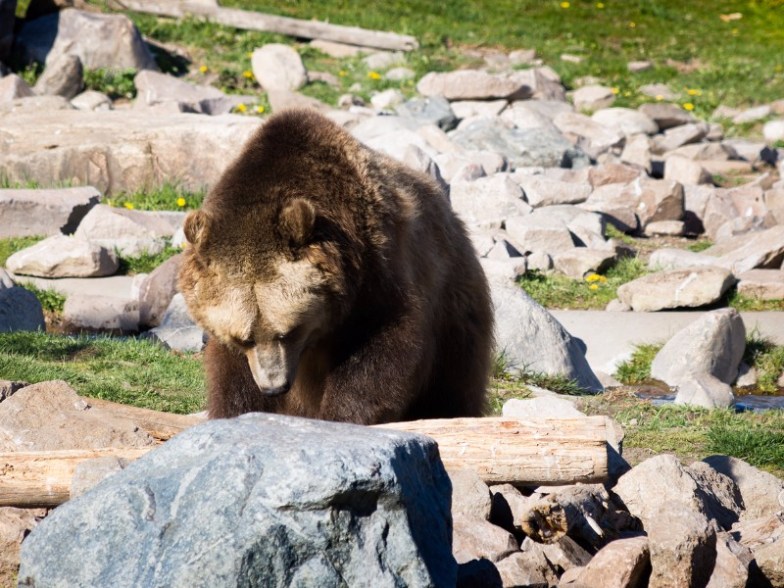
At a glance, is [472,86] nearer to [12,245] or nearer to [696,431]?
[12,245]

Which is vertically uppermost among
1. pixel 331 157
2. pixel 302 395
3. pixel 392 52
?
pixel 331 157

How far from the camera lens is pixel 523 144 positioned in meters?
15.5

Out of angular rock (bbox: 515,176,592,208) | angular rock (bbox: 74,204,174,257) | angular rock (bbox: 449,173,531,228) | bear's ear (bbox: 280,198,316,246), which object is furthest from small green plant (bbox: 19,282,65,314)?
angular rock (bbox: 515,176,592,208)

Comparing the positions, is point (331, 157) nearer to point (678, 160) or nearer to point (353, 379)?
point (353, 379)

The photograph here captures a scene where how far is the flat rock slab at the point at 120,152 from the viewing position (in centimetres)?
1241

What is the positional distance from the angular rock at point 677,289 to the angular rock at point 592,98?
9284 mm

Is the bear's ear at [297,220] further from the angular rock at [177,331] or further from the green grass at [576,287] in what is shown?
the green grass at [576,287]

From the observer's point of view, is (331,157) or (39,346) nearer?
(331,157)

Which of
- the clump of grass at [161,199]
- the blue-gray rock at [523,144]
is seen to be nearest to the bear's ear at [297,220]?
the clump of grass at [161,199]

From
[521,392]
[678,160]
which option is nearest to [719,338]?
[521,392]

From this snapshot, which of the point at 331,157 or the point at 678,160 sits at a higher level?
the point at 331,157

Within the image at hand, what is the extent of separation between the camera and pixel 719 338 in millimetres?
8703

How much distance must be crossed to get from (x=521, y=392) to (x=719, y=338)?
6.58ft

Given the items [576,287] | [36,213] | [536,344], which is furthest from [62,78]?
[536,344]
